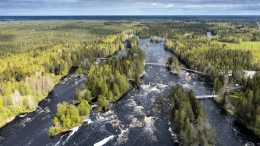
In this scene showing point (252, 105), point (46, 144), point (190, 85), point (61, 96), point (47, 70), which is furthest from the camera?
point (47, 70)

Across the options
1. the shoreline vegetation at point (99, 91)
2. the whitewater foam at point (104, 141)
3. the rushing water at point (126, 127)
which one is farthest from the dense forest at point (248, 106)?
the whitewater foam at point (104, 141)

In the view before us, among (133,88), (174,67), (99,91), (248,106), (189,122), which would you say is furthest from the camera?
(174,67)

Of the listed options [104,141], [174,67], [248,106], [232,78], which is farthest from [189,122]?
[174,67]

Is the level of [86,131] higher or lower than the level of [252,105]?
lower

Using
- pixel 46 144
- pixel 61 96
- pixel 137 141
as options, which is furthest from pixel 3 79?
pixel 137 141

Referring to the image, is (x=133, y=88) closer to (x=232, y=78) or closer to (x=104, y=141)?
(x=232, y=78)

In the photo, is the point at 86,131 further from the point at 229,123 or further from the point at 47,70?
the point at 47,70
